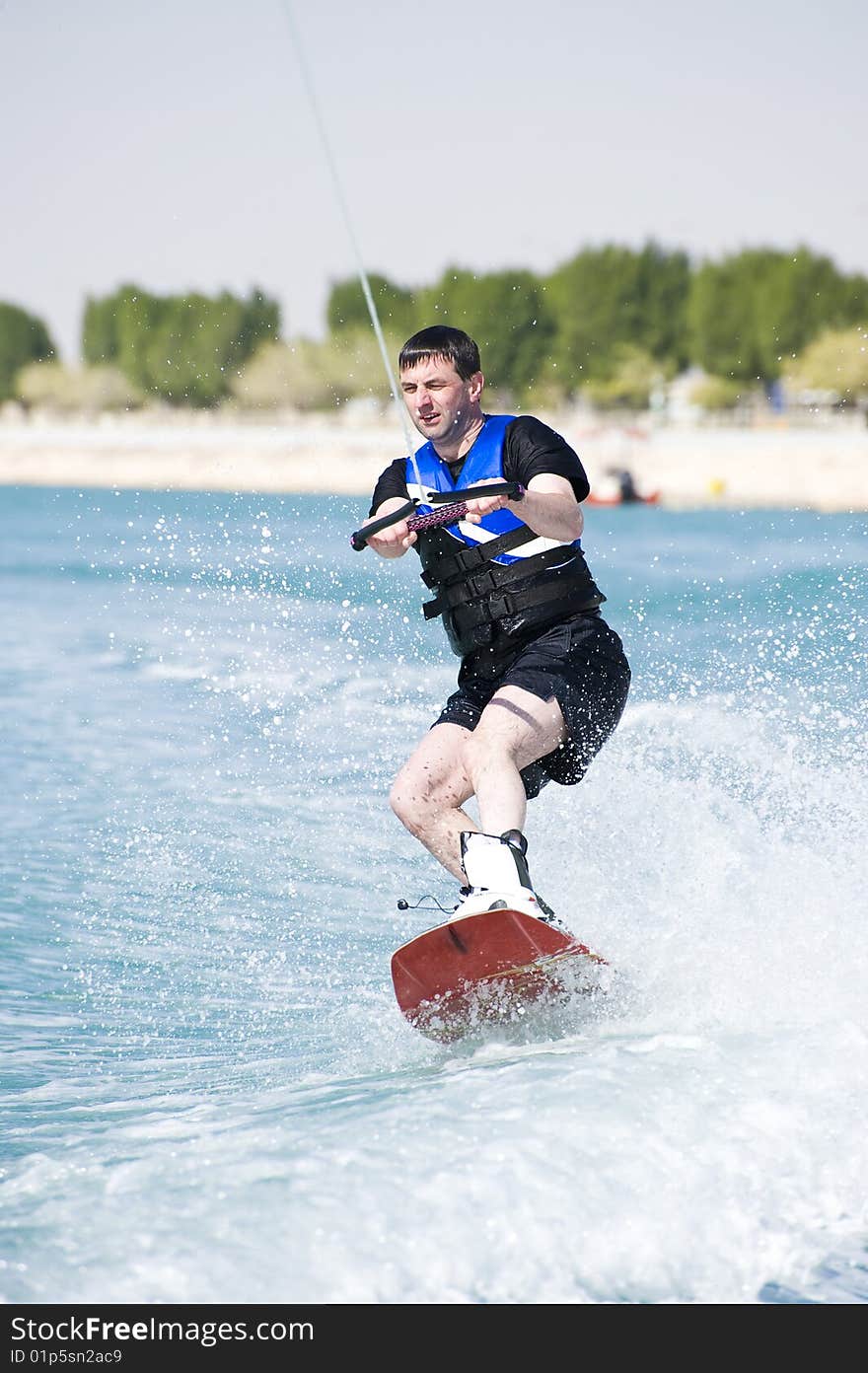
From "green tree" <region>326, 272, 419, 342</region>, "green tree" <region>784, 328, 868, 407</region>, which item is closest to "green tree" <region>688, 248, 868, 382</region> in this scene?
"green tree" <region>784, 328, 868, 407</region>

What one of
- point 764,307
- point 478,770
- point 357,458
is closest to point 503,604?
point 478,770

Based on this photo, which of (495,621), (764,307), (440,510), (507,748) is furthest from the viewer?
(764,307)

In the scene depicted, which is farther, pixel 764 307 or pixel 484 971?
pixel 764 307

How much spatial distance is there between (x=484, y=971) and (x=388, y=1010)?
0.81 meters

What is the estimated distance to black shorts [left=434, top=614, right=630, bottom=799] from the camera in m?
4.14

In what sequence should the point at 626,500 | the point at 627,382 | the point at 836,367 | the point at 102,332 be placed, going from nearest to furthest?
the point at 626,500 → the point at 836,367 → the point at 627,382 → the point at 102,332

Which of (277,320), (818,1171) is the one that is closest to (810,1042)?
(818,1171)

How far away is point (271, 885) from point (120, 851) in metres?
0.83

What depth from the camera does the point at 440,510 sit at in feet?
12.3

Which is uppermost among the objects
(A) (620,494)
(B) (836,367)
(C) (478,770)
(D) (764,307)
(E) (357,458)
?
(D) (764,307)

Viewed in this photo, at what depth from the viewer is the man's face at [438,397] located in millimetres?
4047

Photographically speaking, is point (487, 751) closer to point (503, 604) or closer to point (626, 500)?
point (503, 604)
